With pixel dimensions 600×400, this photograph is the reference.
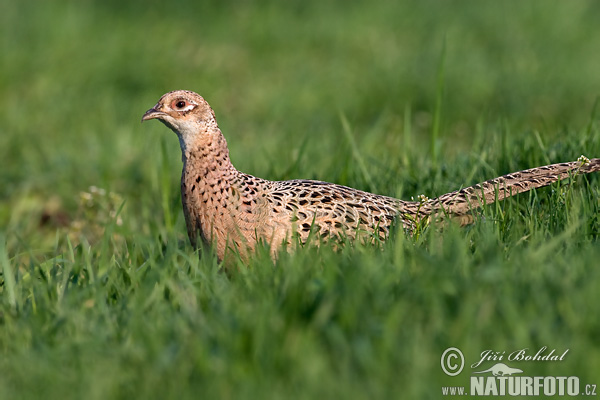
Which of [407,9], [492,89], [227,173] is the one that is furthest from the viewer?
[407,9]

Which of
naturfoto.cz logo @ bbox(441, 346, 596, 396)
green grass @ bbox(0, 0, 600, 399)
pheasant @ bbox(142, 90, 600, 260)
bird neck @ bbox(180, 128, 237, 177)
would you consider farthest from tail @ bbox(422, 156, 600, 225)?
naturfoto.cz logo @ bbox(441, 346, 596, 396)

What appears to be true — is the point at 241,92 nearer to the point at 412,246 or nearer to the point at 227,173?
the point at 227,173

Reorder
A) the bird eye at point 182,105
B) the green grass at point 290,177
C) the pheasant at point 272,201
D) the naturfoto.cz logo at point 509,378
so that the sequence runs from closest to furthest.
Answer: the naturfoto.cz logo at point 509,378, the green grass at point 290,177, the pheasant at point 272,201, the bird eye at point 182,105

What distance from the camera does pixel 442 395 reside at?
3021mm

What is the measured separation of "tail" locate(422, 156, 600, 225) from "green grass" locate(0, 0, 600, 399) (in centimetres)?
11

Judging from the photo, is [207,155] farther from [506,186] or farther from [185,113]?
[506,186]

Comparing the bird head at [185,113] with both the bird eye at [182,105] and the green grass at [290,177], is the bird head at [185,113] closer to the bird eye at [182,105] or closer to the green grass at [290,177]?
Result: the bird eye at [182,105]

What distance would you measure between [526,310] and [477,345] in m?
0.26

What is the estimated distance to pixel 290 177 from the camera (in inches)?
243

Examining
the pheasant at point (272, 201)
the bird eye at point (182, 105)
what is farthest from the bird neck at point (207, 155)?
the bird eye at point (182, 105)

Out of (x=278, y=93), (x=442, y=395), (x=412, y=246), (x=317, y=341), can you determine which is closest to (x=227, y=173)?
(x=412, y=246)

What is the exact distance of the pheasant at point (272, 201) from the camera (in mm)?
4691

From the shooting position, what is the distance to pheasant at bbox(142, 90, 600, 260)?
4.69 metres

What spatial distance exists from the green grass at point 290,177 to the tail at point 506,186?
107 mm
